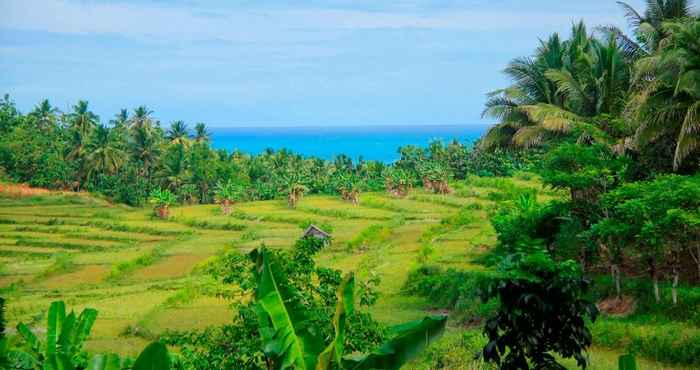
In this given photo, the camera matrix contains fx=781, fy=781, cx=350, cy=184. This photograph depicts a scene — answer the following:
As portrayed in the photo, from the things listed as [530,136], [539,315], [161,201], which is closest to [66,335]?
[539,315]

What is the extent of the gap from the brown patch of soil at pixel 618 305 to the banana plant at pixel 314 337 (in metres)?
10.5

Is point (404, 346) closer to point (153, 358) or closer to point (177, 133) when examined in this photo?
point (153, 358)

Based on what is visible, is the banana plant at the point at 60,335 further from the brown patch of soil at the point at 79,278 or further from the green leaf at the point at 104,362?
the brown patch of soil at the point at 79,278

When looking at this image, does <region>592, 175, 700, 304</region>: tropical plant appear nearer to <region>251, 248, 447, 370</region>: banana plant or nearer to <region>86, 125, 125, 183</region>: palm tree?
<region>251, 248, 447, 370</region>: banana plant

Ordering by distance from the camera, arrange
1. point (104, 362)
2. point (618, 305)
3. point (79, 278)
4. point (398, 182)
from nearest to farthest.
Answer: point (104, 362), point (618, 305), point (79, 278), point (398, 182)

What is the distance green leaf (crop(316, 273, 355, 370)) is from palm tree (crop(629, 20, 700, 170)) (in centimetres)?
960

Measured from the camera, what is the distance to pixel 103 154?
Result: 53.7m

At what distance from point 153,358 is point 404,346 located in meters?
1.98

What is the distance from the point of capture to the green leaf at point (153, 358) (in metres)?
5.48

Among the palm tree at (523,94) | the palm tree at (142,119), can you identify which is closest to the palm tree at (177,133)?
the palm tree at (142,119)

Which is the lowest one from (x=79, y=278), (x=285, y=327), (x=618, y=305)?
(x=79, y=278)

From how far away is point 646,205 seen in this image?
1397 cm

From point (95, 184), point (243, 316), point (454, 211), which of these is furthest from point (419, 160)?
point (243, 316)

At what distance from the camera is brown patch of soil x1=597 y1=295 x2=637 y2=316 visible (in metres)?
15.6
